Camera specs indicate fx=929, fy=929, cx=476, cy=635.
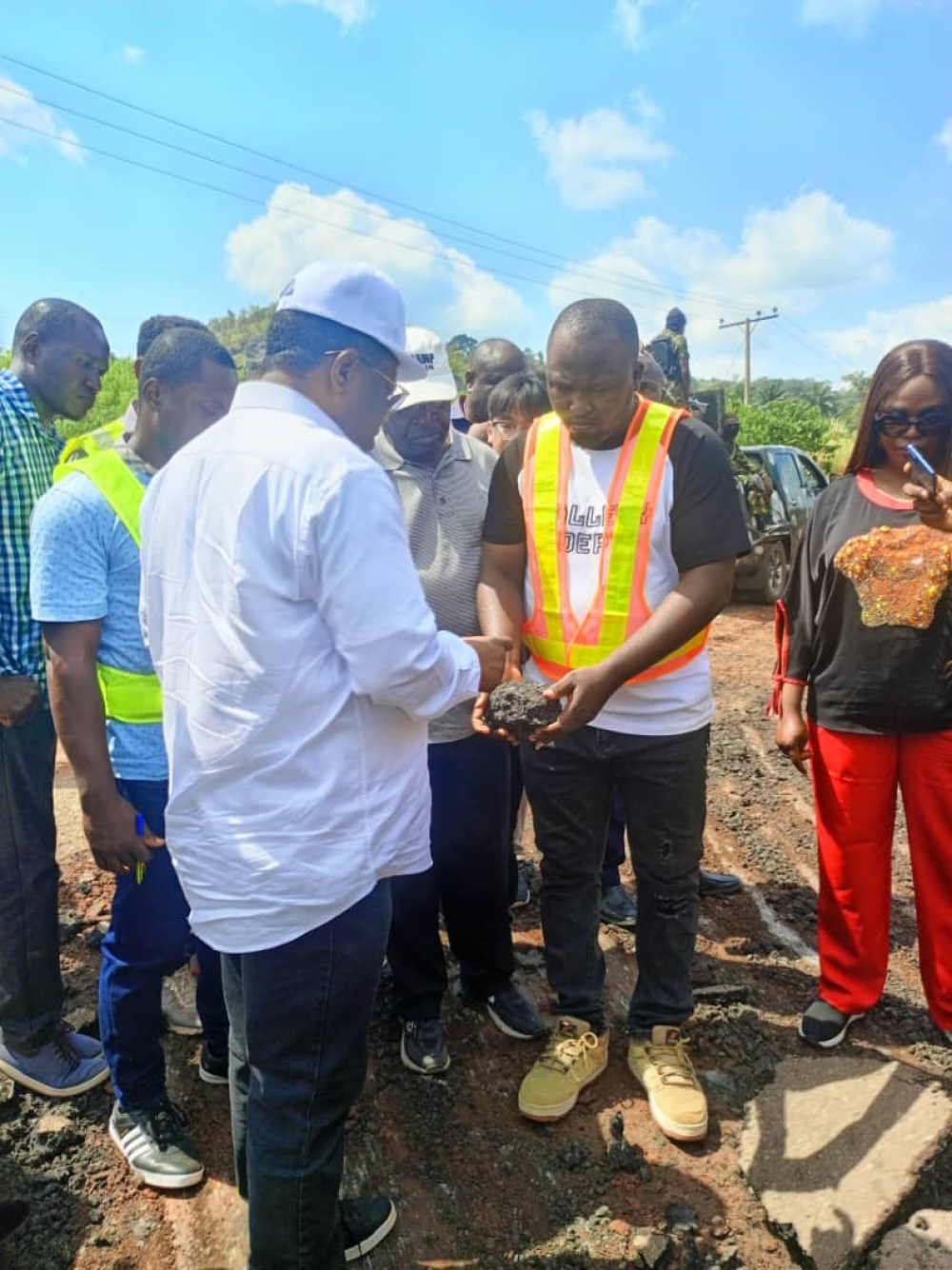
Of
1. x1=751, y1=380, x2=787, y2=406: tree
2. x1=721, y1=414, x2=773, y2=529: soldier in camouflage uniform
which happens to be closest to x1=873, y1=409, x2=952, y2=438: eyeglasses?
x1=721, y1=414, x2=773, y2=529: soldier in camouflage uniform

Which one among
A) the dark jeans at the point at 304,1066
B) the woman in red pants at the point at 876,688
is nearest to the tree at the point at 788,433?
the woman in red pants at the point at 876,688

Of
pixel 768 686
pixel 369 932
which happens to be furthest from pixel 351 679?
pixel 768 686

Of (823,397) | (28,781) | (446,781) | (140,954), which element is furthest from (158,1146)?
(823,397)

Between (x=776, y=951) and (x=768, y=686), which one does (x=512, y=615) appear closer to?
(x=776, y=951)

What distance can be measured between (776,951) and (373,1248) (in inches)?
76.4

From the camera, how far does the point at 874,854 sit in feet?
9.37

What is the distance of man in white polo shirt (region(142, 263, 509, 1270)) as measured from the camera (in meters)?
1.54

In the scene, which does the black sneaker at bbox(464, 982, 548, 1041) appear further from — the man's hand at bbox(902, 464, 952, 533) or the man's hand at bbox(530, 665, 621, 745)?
the man's hand at bbox(902, 464, 952, 533)

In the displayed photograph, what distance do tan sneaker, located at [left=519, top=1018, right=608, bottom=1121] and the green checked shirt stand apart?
1.83 m

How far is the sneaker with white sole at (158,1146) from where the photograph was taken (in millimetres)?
2369

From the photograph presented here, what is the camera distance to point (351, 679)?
162cm

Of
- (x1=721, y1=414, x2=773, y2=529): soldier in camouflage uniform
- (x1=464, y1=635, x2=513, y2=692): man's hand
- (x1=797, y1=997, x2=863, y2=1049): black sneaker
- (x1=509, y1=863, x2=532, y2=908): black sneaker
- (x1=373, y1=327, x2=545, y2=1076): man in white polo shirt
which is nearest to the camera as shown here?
(x1=464, y1=635, x2=513, y2=692): man's hand

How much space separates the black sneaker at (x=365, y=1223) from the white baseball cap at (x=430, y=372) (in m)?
2.02

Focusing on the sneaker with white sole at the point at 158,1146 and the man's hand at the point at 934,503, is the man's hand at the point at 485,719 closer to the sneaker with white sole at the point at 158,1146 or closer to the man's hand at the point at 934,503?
the man's hand at the point at 934,503
